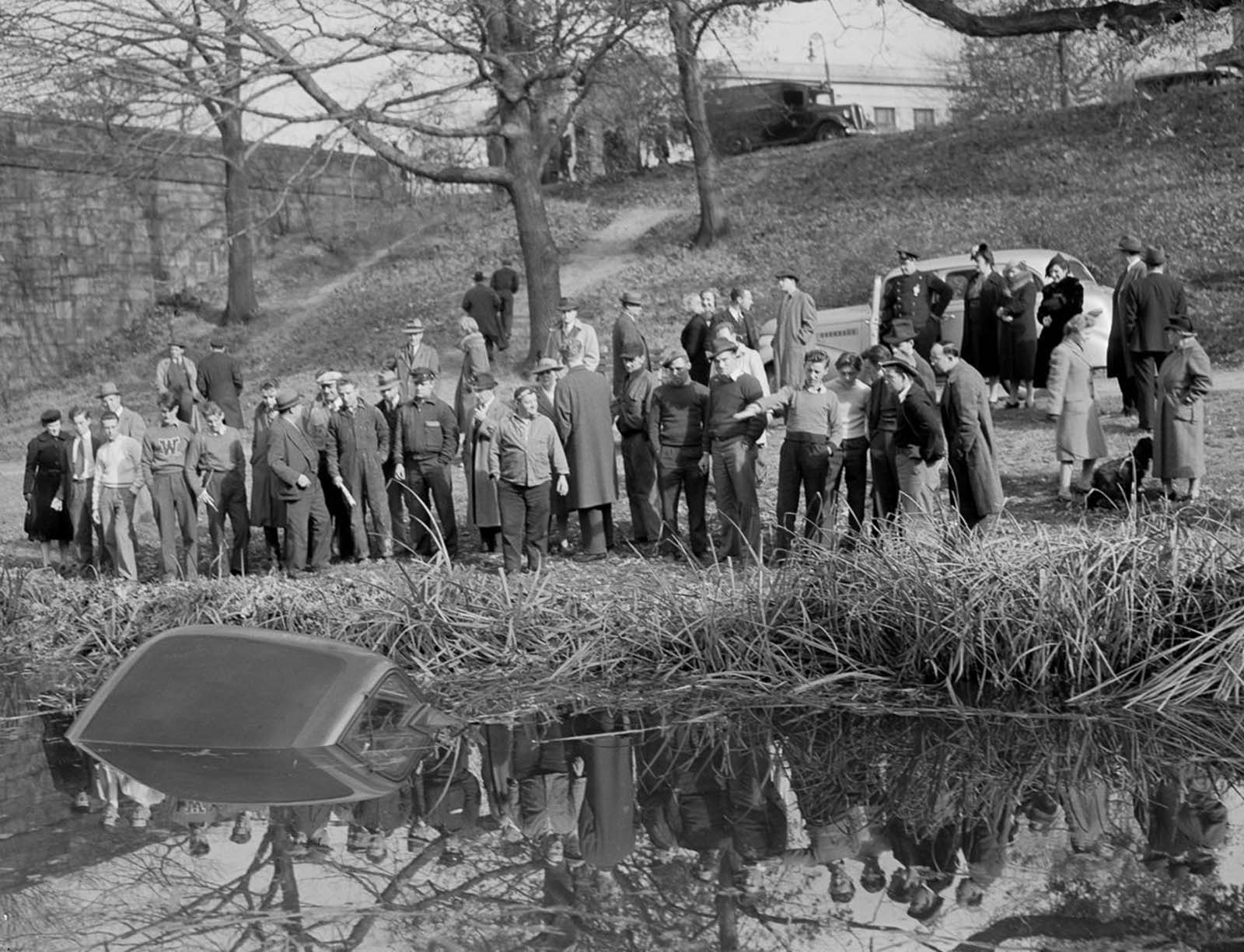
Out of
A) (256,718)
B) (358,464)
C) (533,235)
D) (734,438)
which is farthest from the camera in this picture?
(533,235)

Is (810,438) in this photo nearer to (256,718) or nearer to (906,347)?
(906,347)

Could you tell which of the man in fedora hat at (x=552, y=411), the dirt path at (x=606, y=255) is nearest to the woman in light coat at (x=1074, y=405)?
the man in fedora hat at (x=552, y=411)

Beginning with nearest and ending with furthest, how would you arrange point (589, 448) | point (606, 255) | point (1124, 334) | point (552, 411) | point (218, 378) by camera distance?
point (589, 448)
point (552, 411)
point (1124, 334)
point (218, 378)
point (606, 255)

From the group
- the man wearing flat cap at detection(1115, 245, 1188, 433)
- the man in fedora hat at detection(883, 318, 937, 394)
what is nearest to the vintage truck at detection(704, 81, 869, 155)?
A: the man wearing flat cap at detection(1115, 245, 1188, 433)

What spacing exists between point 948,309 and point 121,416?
874cm

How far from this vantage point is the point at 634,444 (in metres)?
13.8

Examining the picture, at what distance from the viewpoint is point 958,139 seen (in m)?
31.3

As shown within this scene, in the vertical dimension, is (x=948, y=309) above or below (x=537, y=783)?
above

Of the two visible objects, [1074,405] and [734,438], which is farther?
[1074,405]

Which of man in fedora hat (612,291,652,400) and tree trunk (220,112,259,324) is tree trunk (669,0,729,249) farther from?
man in fedora hat (612,291,652,400)

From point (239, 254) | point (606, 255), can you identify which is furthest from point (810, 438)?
point (239, 254)

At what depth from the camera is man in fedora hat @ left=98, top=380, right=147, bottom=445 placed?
14906mm

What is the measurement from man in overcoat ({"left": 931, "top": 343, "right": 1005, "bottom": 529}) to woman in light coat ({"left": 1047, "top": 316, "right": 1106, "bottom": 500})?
1.54 metres

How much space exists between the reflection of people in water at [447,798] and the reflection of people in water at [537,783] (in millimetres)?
124
